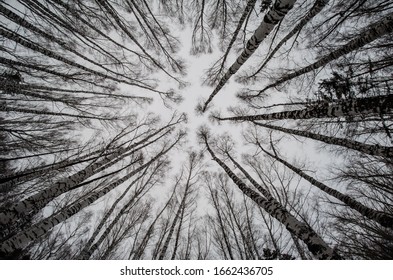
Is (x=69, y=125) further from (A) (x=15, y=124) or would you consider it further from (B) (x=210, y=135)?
(B) (x=210, y=135)

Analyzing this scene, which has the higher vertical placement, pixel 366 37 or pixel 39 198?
pixel 366 37

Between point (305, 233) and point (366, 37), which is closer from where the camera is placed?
point (305, 233)

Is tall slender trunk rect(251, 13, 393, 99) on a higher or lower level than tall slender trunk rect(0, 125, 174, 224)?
higher

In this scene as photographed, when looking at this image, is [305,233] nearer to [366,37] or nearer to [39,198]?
[366,37]

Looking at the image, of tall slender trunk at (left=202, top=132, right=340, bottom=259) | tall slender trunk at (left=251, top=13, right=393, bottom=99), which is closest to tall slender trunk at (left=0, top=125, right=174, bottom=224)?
tall slender trunk at (left=202, top=132, right=340, bottom=259)

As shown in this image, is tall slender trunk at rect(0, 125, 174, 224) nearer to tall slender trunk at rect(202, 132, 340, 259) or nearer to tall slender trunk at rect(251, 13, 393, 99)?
tall slender trunk at rect(202, 132, 340, 259)

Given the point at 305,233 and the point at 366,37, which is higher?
the point at 366,37

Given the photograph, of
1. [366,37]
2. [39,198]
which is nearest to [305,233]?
[366,37]

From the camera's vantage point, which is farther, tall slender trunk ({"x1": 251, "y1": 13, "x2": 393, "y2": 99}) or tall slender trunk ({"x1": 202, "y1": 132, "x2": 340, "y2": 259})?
tall slender trunk ({"x1": 251, "y1": 13, "x2": 393, "y2": 99})

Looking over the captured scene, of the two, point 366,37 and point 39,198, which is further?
point 366,37

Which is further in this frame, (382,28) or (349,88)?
(349,88)
